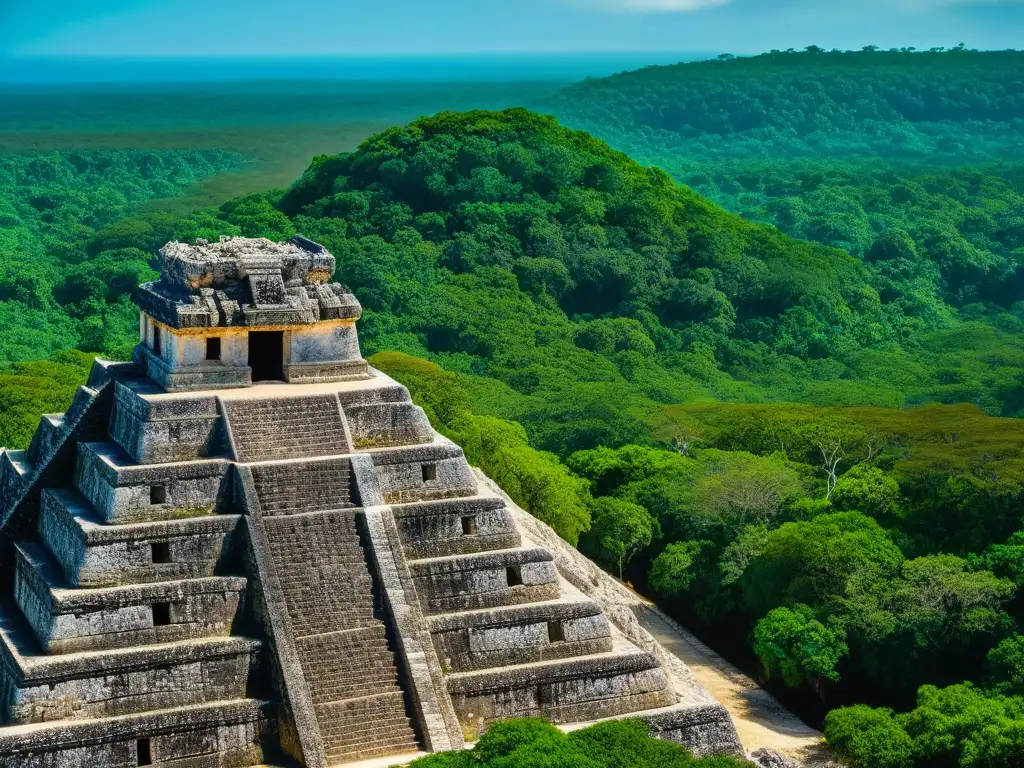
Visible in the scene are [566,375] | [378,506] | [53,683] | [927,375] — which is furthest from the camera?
[927,375]

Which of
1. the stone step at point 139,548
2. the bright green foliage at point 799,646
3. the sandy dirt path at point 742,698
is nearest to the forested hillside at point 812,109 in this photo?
the sandy dirt path at point 742,698

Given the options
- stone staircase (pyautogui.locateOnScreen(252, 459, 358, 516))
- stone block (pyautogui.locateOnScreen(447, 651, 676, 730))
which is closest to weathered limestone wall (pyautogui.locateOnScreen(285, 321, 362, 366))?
stone staircase (pyautogui.locateOnScreen(252, 459, 358, 516))

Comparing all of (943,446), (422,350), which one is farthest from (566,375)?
(943,446)

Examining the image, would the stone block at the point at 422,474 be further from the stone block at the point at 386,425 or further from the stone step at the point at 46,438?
the stone step at the point at 46,438

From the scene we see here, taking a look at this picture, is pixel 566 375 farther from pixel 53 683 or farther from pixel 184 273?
pixel 53 683

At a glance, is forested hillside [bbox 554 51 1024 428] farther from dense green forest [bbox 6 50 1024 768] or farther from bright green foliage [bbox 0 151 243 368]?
bright green foliage [bbox 0 151 243 368]

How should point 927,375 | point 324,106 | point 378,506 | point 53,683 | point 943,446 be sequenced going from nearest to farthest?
point 53,683 < point 378,506 < point 943,446 < point 927,375 < point 324,106
